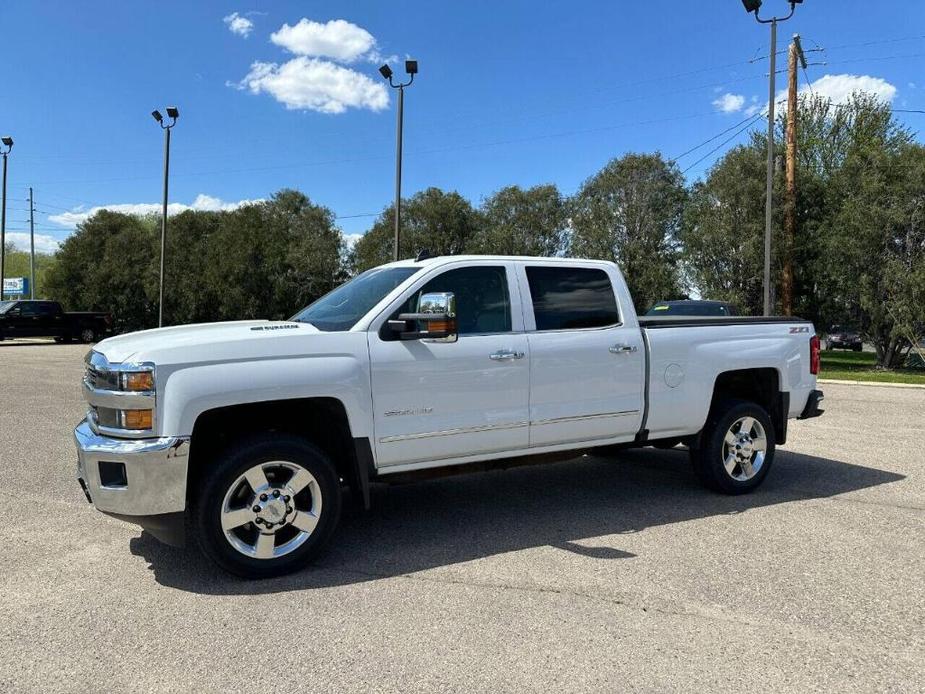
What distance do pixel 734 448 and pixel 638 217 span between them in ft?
92.8

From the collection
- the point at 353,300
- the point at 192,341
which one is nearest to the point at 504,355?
the point at 353,300

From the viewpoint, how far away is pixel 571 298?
5.42 metres

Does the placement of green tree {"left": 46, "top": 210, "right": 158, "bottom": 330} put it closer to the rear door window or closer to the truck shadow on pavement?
the truck shadow on pavement

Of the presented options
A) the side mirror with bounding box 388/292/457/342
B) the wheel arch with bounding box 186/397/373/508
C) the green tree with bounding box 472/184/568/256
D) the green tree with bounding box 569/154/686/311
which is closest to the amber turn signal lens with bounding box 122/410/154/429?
the wheel arch with bounding box 186/397/373/508

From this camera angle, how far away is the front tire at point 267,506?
4.09 m

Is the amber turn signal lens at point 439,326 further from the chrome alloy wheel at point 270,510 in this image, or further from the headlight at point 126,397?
the headlight at point 126,397

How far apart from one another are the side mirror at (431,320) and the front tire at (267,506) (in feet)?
3.00

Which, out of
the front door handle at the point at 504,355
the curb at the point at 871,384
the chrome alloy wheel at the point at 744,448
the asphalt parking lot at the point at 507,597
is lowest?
the asphalt parking lot at the point at 507,597

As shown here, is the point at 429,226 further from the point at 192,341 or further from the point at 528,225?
the point at 192,341

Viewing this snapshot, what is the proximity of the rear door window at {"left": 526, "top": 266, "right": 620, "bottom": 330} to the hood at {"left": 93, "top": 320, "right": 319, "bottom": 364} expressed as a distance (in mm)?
1642

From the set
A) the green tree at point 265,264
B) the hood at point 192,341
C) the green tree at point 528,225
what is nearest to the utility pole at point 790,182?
the green tree at point 528,225

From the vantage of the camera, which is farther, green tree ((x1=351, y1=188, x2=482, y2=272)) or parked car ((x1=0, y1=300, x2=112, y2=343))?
green tree ((x1=351, y1=188, x2=482, y2=272))

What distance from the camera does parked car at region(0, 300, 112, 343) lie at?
3186 centimetres

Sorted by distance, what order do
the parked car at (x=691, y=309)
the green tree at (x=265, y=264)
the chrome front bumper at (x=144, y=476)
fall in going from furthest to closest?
the green tree at (x=265, y=264) < the parked car at (x=691, y=309) < the chrome front bumper at (x=144, y=476)
